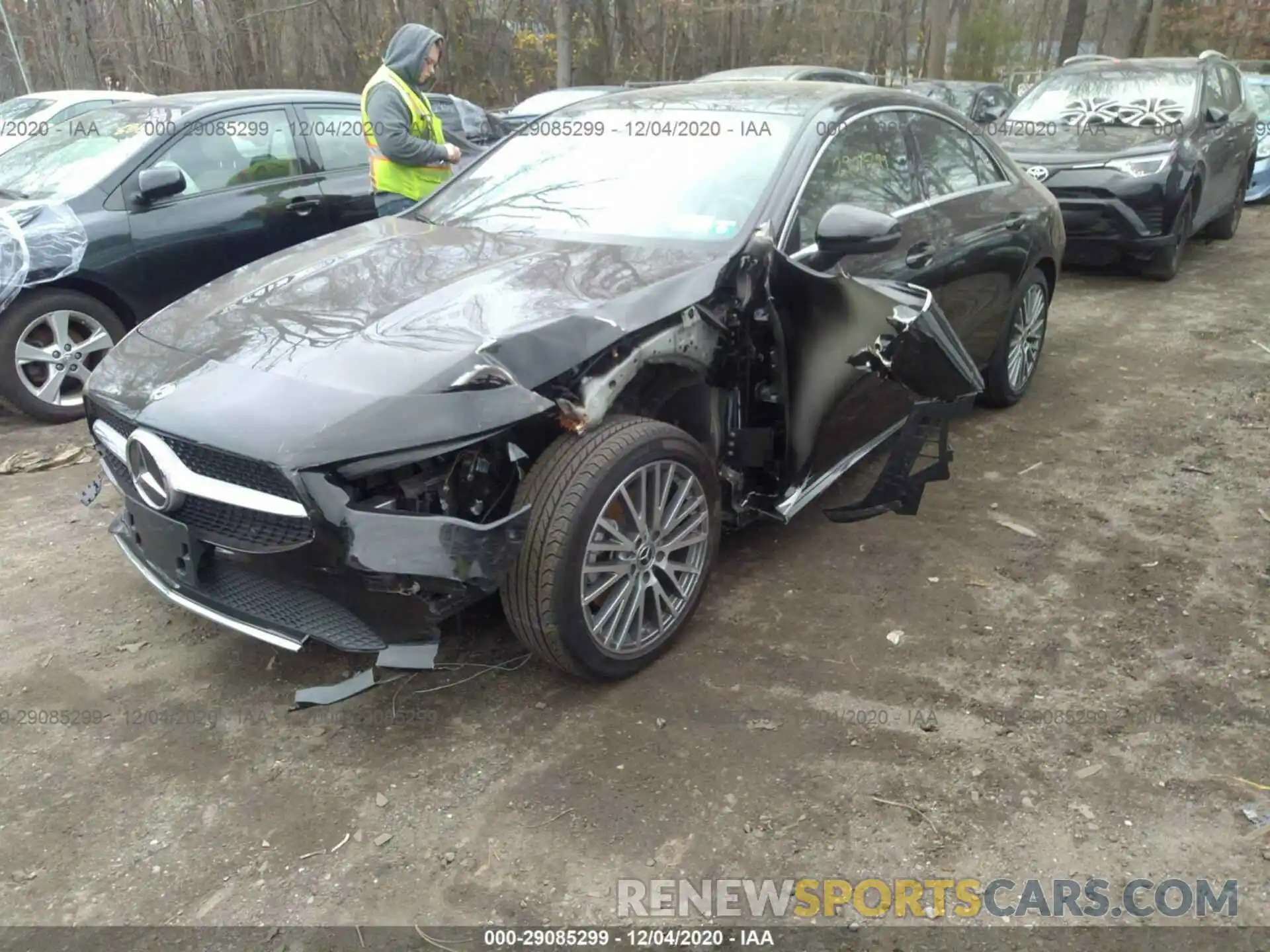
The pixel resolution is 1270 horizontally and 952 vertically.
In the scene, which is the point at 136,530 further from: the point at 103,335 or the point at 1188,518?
the point at 1188,518

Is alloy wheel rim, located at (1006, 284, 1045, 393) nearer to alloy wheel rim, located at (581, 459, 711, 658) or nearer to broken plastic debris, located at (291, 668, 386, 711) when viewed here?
alloy wheel rim, located at (581, 459, 711, 658)

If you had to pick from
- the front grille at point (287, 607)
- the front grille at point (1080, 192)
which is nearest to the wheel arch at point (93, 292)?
the front grille at point (287, 607)

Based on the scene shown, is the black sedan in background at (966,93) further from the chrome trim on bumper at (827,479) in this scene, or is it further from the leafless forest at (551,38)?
the chrome trim on bumper at (827,479)

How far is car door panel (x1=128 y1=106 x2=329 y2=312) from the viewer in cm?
539

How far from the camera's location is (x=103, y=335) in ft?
17.3

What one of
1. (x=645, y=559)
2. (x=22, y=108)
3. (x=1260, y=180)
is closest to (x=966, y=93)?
(x=1260, y=180)

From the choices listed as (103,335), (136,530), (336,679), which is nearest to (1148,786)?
(336,679)

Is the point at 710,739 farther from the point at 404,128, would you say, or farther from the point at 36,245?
the point at 36,245

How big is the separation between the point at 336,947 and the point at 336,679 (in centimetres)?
102

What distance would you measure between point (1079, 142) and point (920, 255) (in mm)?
5188

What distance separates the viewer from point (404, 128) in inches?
206

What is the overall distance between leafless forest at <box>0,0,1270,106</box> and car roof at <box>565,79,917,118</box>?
13657 millimetres

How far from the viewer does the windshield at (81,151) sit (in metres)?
5.39

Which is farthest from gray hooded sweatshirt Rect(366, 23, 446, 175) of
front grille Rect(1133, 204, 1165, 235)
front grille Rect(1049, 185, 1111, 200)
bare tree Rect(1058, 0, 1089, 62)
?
bare tree Rect(1058, 0, 1089, 62)
